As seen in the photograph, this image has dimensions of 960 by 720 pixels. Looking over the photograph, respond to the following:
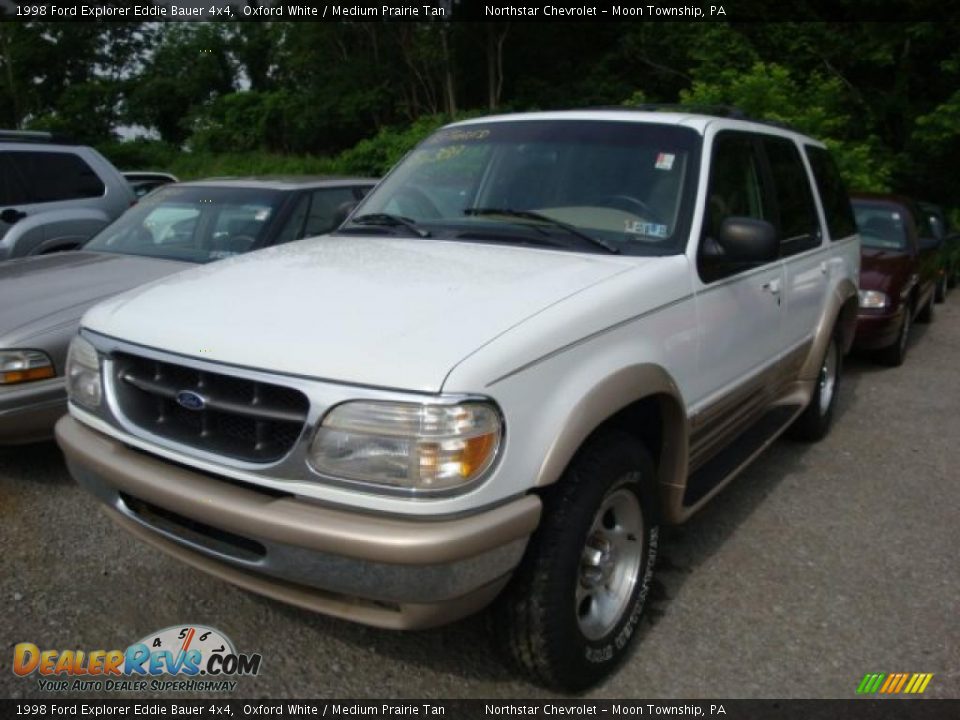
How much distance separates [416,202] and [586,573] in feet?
6.22

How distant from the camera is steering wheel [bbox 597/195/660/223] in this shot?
3.10m

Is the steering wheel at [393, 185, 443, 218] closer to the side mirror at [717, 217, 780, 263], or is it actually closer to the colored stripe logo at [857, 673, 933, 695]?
the side mirror at [717, 217, 780, 263]

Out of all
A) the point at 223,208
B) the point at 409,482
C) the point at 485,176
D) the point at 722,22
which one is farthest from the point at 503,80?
the point at 409,482

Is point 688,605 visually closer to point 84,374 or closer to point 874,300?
point 84,374

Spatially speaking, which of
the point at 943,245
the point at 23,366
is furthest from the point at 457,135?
the point at 943,245

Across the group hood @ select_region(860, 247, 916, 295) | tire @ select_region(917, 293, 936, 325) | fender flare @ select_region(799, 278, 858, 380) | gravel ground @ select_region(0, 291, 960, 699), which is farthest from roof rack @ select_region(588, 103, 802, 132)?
tire @ select_region(917, 293, 936, 325)

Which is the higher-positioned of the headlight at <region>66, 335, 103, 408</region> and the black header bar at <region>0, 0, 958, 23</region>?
the black header bar at <region>0, 0, 958, 23</region>

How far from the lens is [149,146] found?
3728cm

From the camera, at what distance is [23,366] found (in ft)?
12.6

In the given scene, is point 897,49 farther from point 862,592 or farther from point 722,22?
point 862,592

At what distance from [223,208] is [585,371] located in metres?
3.95

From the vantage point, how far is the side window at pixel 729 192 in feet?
10.1

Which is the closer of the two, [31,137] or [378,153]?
[31,137]

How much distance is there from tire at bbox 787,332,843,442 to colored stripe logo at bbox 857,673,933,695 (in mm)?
2286
